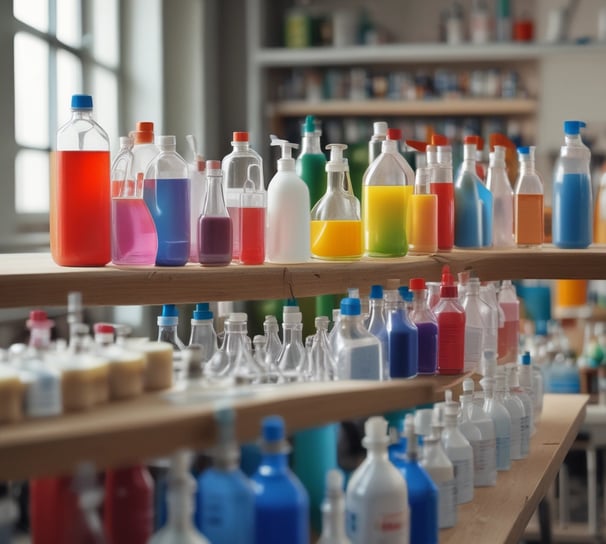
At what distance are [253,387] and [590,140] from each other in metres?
4.36

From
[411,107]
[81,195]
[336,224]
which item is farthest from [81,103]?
[411,107]

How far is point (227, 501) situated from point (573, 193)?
1.35 meters

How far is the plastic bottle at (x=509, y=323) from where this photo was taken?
2592 mm

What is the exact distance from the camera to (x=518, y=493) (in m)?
2.14

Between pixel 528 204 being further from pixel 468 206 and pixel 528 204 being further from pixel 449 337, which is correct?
pixel 449 337

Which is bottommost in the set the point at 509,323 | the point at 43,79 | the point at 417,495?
the point at 417,495

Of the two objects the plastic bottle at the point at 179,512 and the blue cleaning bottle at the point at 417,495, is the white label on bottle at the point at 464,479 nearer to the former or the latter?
the blue cleaning bottle at the point at 417,495

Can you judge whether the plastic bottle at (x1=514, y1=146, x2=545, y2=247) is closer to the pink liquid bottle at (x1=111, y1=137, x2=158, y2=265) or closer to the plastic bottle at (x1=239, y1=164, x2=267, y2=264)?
the plastic bottle at (x1=239, y1=164, x2=267, y2=264)

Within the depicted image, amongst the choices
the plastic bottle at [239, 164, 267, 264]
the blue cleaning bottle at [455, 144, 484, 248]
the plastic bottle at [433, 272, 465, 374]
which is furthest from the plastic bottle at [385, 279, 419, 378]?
the blue cleaning bottle at [455, 144, 484, 248]

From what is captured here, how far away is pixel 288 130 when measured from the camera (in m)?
5.90

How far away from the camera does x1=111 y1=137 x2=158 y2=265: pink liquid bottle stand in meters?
1.70

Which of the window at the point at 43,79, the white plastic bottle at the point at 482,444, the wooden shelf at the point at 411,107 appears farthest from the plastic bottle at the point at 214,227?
the wooden shelf at the point at 411,107

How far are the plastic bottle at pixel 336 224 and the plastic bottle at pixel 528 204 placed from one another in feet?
1.91

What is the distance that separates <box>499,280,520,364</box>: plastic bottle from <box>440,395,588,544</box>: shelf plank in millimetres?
233
